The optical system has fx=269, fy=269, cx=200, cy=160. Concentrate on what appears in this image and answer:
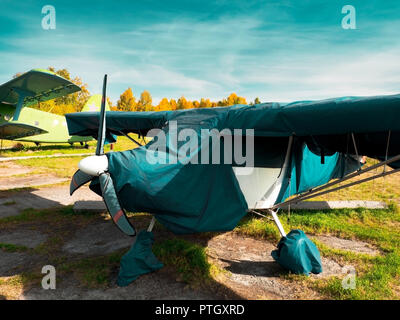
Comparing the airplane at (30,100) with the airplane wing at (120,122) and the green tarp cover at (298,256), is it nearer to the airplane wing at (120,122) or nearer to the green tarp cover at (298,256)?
the airplane wing at (120,122)

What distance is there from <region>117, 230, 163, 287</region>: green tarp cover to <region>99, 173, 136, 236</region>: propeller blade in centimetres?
71

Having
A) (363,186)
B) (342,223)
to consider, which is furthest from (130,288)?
(363,186)

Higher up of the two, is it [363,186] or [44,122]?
[44,122]

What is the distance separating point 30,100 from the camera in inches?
690

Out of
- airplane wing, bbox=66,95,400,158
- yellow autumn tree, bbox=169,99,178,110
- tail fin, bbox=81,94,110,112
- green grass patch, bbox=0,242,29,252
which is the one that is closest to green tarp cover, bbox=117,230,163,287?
airplane wing, bbox=66,95,400,158

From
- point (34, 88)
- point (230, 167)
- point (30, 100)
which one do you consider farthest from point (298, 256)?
point (30, 100)

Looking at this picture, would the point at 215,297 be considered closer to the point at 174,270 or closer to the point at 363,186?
the point at 174,270

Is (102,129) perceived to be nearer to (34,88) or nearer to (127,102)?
(34,88)

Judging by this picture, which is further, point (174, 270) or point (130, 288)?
point (174, 270)

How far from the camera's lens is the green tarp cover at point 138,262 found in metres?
4.29

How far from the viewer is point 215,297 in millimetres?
3949

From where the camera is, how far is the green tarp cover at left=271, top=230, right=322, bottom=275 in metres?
4.49

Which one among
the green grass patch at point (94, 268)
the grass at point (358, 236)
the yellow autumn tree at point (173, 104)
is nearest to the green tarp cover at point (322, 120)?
the grass at point (358, 236)
